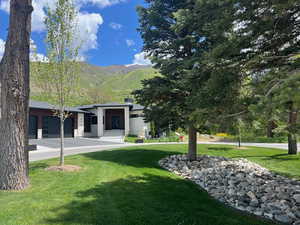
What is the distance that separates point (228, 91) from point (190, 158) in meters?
5.86

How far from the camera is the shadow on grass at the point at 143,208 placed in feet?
11.7

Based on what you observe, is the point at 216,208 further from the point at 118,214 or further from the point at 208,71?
the point at 208,71

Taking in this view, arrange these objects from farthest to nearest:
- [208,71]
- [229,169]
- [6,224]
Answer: [229,169] → [208,71] → [6,224]

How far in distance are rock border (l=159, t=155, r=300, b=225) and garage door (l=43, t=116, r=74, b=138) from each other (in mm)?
16787

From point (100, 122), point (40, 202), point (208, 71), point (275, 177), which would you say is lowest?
point (275, 177)

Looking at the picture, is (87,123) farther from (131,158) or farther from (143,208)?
(143,208)

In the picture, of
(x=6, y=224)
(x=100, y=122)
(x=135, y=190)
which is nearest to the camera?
(x=6, y=224)

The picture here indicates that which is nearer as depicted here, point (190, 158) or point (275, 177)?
point (275, 177)

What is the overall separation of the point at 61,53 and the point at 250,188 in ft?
25.1

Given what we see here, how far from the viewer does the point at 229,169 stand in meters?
8.16

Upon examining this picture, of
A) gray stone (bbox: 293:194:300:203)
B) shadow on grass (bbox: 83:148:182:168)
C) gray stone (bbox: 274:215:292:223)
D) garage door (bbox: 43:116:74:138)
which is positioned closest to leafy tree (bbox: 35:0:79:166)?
shadow on grass (bbox: 83:148:182:168)

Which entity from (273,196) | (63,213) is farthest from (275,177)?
(63,213)

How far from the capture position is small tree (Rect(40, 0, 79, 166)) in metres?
6.70

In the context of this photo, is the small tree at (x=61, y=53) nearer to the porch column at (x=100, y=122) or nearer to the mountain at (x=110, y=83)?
the mountain at (x=110, y=83)
